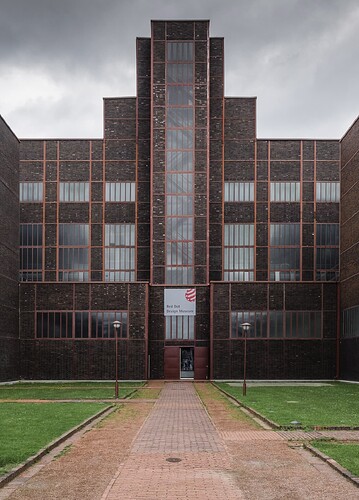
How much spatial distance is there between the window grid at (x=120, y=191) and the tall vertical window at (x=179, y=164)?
4.99 metres

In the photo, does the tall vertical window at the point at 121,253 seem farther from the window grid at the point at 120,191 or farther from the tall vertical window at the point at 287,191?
the tall vertical window at the point at 287,191

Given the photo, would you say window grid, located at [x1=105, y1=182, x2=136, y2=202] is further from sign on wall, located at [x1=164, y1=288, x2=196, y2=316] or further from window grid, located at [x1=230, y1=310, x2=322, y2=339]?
window grid, located at [x1=230, y1=310, x2=322, y2=339]

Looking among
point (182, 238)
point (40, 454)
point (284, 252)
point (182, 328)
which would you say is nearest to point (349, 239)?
point (284, 252)

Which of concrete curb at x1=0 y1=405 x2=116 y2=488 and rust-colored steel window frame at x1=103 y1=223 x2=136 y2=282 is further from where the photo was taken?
rust-colored steel window frame at x1=103 y1=223 x2=136 y2=282

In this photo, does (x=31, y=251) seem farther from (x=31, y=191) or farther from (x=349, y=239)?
(x=349, y=239)

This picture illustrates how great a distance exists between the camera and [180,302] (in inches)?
2004

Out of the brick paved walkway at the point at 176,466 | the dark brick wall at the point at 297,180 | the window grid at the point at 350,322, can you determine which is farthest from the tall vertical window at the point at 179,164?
the brick paved walkway at the point at 176,466

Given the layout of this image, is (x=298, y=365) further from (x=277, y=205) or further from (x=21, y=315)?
(x=21, y=315)

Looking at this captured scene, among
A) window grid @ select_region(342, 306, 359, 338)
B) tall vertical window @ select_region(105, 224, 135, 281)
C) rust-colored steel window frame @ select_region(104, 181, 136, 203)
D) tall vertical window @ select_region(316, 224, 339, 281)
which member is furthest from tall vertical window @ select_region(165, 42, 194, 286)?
window grid @ select_region(342, 306, 359, 338)

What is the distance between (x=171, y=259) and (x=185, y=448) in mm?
38575

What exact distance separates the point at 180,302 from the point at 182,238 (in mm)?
5777

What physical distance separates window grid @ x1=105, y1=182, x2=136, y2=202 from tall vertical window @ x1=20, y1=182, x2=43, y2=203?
19.9ft

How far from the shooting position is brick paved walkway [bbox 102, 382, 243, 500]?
10.2 metres

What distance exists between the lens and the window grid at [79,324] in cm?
4806
